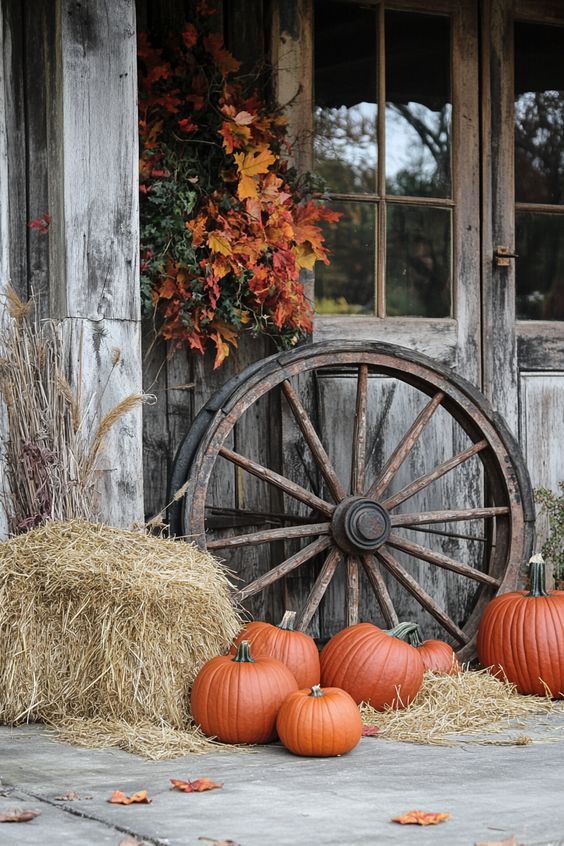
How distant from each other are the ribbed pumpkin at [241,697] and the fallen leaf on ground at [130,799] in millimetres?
814

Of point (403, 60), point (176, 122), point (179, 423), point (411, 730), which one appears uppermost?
point (403, 60)

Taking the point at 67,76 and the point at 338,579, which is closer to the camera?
the point at 67,76

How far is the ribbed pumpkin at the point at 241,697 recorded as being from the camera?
11.8 feet

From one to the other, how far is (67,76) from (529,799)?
261 cm

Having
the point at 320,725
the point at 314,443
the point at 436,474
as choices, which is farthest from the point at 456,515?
the point at 320,725

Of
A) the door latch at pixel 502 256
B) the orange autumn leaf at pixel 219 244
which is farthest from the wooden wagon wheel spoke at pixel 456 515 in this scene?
the orange autumn leaf at pixel 219 244

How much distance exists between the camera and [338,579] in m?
5.01

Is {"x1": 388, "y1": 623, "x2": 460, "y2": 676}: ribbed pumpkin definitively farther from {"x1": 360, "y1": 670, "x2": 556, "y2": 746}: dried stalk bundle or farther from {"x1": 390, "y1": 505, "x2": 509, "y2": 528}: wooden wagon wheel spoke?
{"x1": 390, "y1": 505, "x2": 509, "y2": 528}: wooden wagon wheel spoke

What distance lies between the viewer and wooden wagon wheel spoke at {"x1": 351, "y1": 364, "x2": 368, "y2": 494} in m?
4.70

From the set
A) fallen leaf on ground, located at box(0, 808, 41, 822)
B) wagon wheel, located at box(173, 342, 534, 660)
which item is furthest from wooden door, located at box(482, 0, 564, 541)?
fallen leaf on ground, located at box(0, 808, 41, 822)

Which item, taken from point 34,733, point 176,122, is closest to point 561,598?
point 34,733

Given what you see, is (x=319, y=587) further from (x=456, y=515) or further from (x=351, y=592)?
(x=456, y=515)

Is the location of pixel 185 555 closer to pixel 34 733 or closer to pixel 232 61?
pixel 34 733

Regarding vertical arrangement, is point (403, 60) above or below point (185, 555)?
above
